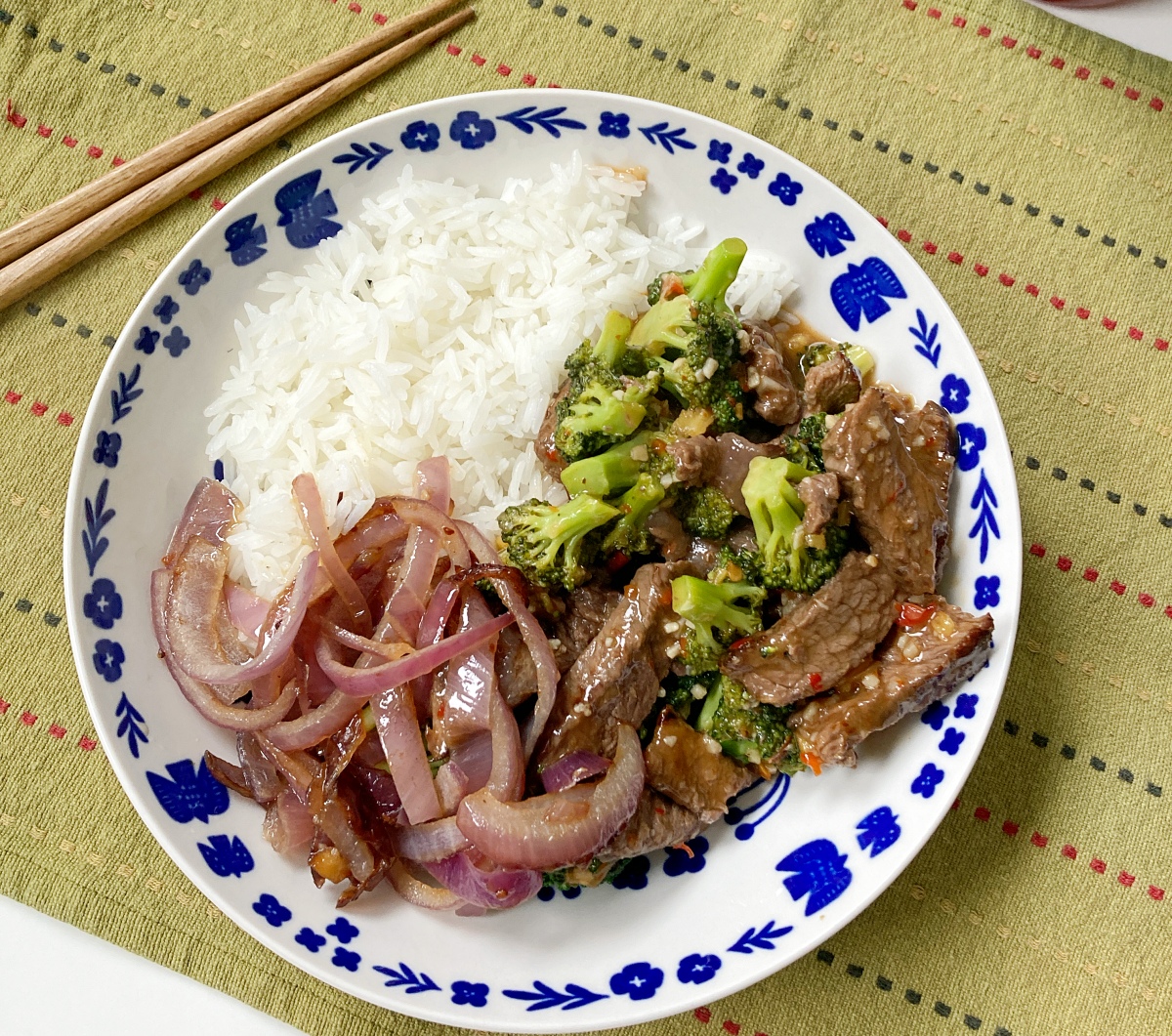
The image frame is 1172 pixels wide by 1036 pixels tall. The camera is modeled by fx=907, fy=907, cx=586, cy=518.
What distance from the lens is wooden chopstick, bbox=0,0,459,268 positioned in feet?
11.6

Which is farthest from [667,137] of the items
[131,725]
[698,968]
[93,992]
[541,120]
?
[93,992]

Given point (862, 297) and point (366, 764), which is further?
point (862, 297)

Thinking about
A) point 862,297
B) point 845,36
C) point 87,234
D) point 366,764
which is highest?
point 845,36

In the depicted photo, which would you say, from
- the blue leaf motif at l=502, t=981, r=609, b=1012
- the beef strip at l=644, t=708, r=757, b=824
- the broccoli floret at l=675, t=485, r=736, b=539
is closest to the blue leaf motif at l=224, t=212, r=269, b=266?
the broccoli floret at l=675, t=485, r=736, b=539

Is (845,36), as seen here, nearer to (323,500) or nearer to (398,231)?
(398,231)

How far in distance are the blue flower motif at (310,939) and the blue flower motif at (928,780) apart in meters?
1.99

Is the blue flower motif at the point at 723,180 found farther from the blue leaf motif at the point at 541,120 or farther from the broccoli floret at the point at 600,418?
the broccoli floret at the point at 600,418

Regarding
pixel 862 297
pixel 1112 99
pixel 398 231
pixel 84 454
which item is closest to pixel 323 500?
pixel 84 454

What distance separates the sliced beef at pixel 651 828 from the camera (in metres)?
2.86

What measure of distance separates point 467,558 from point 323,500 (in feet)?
1.86

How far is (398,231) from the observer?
3268 mm

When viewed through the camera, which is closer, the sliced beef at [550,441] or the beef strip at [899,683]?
the beef strip at [899,683]

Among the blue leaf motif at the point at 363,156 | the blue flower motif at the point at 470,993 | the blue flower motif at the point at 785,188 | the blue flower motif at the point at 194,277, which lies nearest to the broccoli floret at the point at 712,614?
the blue flower motif at the point at 470,993

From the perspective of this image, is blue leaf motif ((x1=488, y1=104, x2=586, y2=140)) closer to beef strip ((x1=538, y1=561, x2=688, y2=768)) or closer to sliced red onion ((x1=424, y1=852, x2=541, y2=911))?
beef strip ((x1=538, y1=561, x2=688, y2=768))
